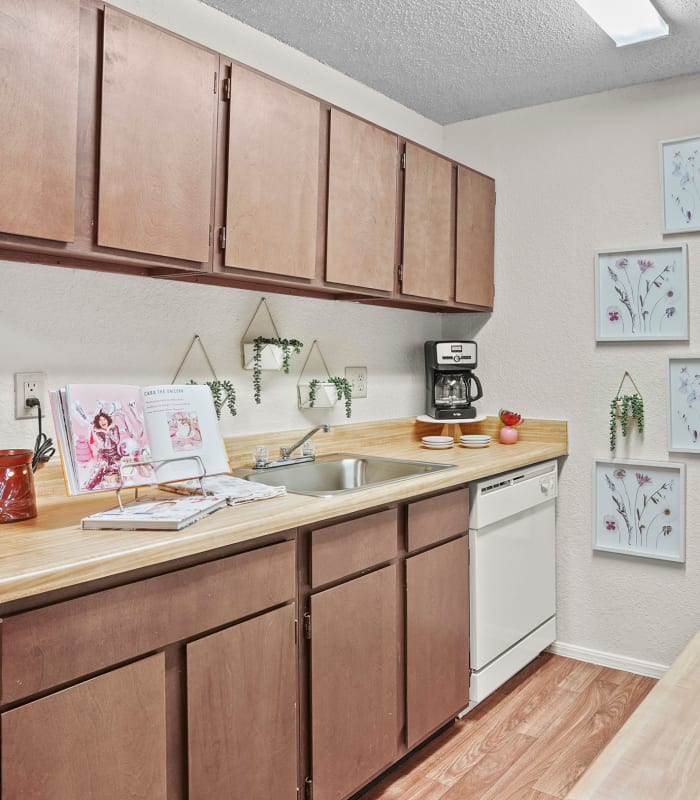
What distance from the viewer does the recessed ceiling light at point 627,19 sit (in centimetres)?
213

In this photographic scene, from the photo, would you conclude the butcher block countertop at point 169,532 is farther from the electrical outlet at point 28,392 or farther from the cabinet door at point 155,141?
the cabinet door at point 155,141

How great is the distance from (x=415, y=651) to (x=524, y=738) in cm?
59

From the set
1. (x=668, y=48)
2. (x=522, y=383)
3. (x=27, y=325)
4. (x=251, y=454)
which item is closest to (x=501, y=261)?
(x=522, y=383)

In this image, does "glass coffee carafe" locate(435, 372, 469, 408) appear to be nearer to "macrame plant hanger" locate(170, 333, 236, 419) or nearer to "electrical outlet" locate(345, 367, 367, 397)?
"electrical outlet" locate(345, 367, 367, 397)

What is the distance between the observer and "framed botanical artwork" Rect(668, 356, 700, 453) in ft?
8.89

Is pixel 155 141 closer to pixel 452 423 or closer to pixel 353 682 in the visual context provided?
pixel 353 682

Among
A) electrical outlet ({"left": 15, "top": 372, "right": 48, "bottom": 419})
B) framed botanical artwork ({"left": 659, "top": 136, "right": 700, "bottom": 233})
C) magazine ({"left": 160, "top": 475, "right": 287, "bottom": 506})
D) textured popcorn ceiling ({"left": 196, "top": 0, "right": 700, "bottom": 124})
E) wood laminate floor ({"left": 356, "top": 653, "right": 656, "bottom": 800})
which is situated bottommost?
wood laminate floor ({"left": 356, "top": 653, "right": 656, "bottom": 800})

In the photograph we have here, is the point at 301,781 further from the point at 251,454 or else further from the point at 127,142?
the point at 127,142

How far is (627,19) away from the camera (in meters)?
2.25

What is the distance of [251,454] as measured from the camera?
2.37 metres

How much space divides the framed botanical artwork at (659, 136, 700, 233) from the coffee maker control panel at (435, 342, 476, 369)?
938 mm

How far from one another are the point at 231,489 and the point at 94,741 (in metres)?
0.67

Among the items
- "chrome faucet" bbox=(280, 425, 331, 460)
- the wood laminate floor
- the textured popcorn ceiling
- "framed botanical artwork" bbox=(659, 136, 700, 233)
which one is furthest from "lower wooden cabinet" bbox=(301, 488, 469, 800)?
the textured popcorn ceiling

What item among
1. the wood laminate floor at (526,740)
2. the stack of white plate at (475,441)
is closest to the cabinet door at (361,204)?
the stack of white plate at (475,441)
